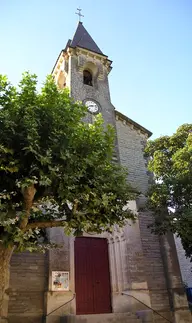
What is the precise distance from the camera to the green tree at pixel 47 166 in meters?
5.76

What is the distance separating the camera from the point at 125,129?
535 inches

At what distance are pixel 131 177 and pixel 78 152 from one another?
216 inches

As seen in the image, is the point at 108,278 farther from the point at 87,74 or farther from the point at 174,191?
the point at 87,74

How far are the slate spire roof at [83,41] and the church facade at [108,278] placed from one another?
5590 mm

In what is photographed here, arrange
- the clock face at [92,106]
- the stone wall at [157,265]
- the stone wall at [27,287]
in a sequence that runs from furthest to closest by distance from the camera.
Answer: the clock face at [92,106] → the stone wall at [157,265] → the stone wall at [27,287]

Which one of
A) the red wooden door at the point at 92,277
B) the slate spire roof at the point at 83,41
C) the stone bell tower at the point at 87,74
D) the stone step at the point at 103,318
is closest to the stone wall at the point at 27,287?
the stone step at the point at 103,318

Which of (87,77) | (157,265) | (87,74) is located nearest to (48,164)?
(157,265)

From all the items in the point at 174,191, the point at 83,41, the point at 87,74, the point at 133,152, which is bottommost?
the point at 174,191

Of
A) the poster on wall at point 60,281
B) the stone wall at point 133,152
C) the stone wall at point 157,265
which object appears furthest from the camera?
the stone wall at point 133,152

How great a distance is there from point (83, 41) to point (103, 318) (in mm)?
15169

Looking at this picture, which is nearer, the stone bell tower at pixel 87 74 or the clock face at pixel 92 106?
the clock face at pixel 92 106

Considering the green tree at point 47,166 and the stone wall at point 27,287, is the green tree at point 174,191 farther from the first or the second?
the stone wall at point 27,287

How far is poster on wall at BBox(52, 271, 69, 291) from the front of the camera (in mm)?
8492

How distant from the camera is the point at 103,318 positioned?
7906 mm
